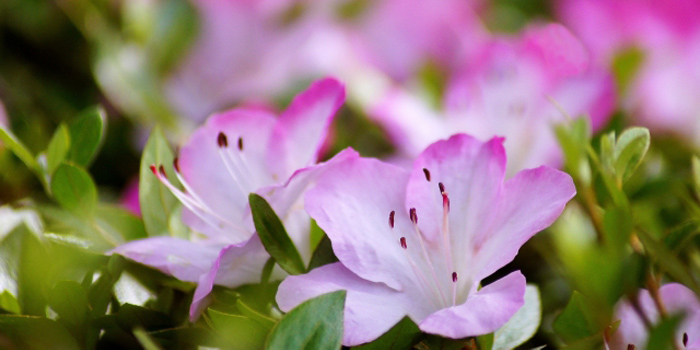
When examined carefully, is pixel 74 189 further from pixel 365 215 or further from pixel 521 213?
pixel 521 213

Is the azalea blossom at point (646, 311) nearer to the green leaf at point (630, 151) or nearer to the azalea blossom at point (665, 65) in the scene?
the green leaf at point (630, 151)

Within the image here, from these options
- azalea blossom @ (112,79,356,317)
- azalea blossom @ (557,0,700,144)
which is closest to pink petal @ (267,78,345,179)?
azalea blossom @ (112,79,356,317)

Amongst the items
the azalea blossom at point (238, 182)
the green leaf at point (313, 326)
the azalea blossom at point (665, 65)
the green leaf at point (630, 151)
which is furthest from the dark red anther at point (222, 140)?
the azalea blossom at point (665, 65)

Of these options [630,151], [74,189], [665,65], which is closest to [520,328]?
[630,151]

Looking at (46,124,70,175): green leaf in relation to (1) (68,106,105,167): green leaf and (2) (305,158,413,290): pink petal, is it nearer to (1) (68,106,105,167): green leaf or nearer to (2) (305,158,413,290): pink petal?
(1) (68,106,105,167): green leaf

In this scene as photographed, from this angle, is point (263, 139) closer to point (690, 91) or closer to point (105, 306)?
point (105, 306)

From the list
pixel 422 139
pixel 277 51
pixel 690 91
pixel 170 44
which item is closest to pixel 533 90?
pixel 422 139

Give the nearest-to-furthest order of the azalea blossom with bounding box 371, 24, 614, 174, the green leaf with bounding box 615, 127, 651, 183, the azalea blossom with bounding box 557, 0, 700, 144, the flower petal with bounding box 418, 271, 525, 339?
1. the flower petal with bounding box 418, 271, 525, 339
2. the green leaf with bounding box 615, 127, 651, 183
3. the azalea blossom with bounding box 371, 24, 614, 174
4. the azalea blossom with bounding box 557, 0, 700, 144

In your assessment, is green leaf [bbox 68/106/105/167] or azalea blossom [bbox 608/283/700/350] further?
green leaf [bbox 68/106/105/167]
